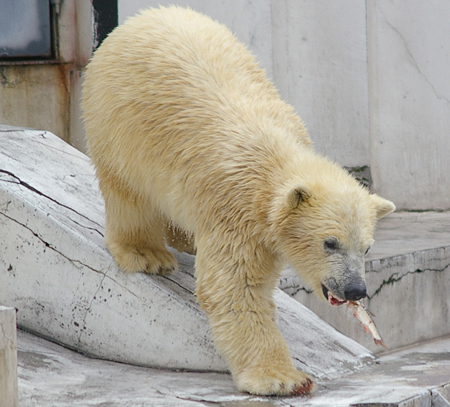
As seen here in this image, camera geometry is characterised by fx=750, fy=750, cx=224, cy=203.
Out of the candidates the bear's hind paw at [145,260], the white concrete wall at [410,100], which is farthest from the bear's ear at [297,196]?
the white concrete wall at [410,100]

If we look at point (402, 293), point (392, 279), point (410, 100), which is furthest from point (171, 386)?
point (410, 100)

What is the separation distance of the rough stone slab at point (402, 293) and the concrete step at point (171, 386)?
28.6 inches

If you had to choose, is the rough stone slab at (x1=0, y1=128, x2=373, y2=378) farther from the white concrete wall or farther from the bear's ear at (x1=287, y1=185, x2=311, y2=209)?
the white concrete wall

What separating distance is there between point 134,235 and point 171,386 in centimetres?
84

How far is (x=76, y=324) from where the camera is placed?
3664 mm

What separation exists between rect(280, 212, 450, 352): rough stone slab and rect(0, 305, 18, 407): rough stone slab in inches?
75.9

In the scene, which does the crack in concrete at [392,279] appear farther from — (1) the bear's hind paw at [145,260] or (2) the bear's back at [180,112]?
(2) the bear's back at [180,112]

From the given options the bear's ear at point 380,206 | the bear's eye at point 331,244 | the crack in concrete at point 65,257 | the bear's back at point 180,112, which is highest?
the bear's back at point 180,112

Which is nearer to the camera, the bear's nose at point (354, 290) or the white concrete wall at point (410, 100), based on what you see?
the bear's nose at point (354, 290)

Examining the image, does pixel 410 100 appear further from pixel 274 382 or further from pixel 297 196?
pixel 274 382

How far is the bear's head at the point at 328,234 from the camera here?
110 inches

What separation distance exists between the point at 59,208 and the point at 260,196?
1.36m

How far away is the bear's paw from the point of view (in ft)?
9.41

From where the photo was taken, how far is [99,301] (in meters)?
3.62
